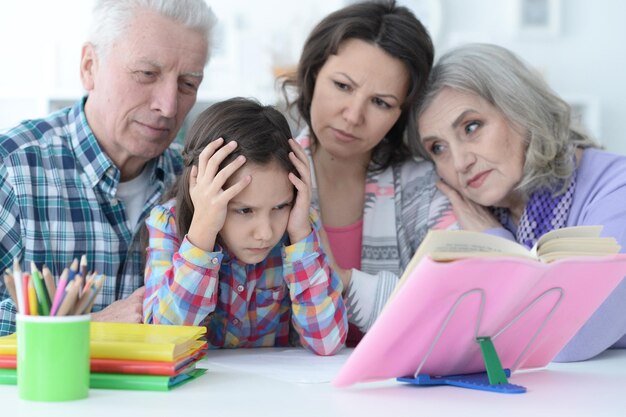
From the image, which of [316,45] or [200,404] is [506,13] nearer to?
[316,45]

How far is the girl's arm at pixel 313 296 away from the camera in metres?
1.52

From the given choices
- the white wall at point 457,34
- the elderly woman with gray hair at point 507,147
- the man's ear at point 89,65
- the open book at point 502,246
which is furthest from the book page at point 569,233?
the white wall at point 457,34

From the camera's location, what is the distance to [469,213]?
1961 mm

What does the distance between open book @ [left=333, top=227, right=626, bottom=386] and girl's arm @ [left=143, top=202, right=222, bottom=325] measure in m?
0.41

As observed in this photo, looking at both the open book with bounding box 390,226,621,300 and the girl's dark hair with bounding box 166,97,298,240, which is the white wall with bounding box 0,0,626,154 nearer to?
the girl's dark hair with bounding box 166,97,298,240

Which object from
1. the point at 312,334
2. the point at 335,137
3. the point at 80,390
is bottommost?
the point at 312,334

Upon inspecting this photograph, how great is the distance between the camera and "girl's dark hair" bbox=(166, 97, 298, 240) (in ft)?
4.80

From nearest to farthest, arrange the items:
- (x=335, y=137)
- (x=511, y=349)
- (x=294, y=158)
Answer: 1. (x=511, y=349)
2. (x=294, y=158)
3. (x=335, y=137)

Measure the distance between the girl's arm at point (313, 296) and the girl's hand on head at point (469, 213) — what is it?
0.50 meters

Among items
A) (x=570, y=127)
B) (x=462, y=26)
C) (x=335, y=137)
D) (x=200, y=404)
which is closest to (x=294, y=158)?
(x=335, y=137)

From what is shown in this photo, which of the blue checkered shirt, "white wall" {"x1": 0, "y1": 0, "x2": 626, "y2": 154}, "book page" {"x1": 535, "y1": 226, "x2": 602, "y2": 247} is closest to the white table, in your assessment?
"book page" {"x1": 535, "y1": 226, "x2": 602, "y2": 247}

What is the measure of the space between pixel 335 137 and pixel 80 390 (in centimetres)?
103

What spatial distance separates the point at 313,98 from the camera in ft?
6.50

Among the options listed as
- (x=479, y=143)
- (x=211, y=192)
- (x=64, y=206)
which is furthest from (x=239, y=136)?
(x=479, y=143)
